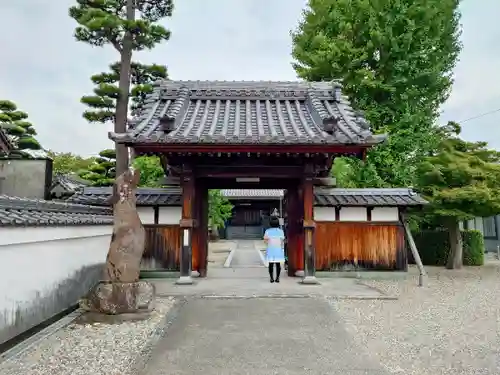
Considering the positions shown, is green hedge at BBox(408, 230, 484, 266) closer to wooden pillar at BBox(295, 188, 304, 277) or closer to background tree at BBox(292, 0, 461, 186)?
background tree at BBox(292, 0, 461, 186)

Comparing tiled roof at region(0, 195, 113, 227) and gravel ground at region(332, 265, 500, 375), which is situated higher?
tiled roof at region(0, 195, 113, 227)

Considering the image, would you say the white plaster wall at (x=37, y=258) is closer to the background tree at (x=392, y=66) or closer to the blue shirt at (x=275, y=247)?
the blue shirt at (x=275, y=247)

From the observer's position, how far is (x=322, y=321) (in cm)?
575

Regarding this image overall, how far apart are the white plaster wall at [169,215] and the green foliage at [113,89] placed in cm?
Result: 629

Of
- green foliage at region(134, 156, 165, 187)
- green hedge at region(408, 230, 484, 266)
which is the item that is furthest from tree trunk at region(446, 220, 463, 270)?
green foliage at region(134, 156, 165, 187)

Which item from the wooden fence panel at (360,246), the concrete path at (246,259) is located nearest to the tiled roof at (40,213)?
the wooden fence panel at (360,246)

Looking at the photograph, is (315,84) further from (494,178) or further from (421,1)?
(421,1)

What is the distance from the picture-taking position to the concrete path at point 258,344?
154 inches

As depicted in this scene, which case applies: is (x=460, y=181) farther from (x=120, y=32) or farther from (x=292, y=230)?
(x=120, y=32)

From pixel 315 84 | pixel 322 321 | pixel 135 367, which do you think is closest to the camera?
pixel 135 367

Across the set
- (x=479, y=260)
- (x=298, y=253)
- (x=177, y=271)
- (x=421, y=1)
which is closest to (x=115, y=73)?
(x=177, y=271)

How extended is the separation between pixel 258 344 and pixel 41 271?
127 inches

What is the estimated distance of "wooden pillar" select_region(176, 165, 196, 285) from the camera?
889cm

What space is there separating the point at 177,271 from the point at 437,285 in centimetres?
640
